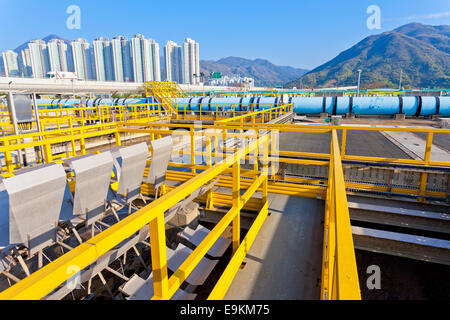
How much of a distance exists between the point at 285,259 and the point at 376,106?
21543 millimetres

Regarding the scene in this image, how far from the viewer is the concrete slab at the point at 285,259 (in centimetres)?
254

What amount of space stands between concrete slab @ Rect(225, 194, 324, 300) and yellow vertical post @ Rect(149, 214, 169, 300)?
1074 mm

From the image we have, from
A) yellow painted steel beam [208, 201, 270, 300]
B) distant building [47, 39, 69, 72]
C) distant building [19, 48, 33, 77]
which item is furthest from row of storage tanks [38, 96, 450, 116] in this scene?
distant building [19, 48, 33, 77]

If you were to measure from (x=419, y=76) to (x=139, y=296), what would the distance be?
201m

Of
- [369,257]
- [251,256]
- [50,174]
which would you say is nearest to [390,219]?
[369,257]

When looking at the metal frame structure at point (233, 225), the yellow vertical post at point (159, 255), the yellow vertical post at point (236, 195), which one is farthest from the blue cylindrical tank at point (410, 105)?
the yellow vertical post at point (159, 255)

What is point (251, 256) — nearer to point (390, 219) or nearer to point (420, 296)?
point (420, 296)

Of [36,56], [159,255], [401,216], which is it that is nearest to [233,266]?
[159,255]

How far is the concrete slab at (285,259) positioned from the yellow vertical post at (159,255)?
1074 mm

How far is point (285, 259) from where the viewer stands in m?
3.01

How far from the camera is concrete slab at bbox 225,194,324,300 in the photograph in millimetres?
2543

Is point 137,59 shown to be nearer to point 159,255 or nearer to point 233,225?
point 233,225

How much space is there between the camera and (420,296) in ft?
11.8
